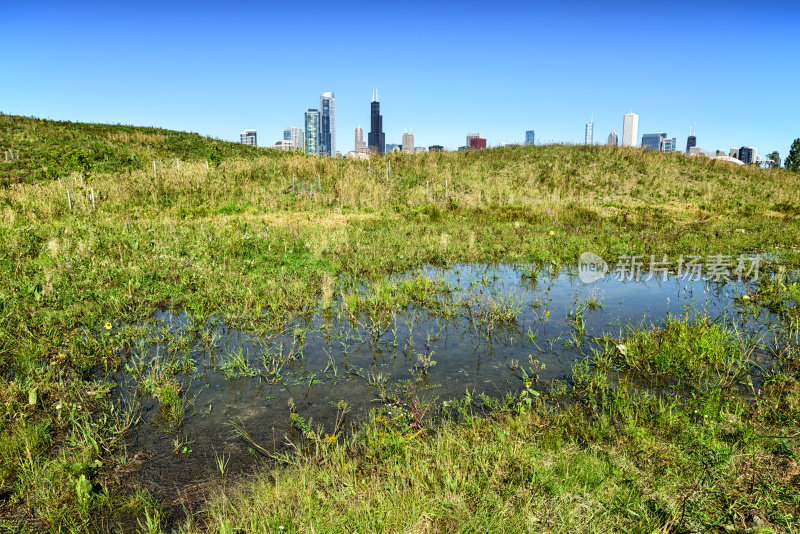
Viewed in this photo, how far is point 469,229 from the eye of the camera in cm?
1339

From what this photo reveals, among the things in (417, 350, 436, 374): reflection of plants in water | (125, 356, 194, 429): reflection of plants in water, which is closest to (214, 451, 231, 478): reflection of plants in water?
(125, 356, 194, 429): reflection of plants in water

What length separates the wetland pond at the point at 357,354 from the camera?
365cm

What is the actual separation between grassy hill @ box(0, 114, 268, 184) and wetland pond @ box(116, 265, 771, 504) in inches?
716

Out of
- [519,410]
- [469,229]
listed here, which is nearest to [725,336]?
[519,410]

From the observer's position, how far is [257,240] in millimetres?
10367

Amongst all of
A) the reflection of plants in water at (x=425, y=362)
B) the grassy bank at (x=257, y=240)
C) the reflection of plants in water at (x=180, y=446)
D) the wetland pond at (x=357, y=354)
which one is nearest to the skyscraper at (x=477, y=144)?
the grassy bank at (x=257, y=240)

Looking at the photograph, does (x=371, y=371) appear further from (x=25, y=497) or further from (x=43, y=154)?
(x=43, y=154)

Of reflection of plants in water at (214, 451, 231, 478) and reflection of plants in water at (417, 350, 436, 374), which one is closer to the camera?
reflection of plants in water at (214, 451, 231, 478)

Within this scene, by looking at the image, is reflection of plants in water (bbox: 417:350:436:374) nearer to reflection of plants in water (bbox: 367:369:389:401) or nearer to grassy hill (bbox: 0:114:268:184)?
reflection of plants in water (bbox: 367:369:389:401)

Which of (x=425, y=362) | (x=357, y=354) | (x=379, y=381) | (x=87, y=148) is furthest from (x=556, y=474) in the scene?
(x=87, y=148)

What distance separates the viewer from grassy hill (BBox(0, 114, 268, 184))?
67.9 feet

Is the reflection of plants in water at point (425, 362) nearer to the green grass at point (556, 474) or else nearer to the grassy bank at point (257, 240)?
the green grass at point (556, 474)

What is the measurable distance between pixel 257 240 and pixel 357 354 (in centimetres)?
612

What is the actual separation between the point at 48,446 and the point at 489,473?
10.9 feet
